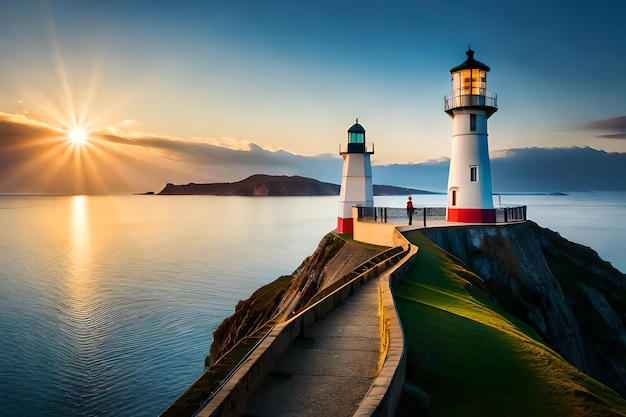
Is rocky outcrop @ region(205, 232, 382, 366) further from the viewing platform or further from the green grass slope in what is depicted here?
the green grass slope

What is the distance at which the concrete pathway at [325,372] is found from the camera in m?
6.95

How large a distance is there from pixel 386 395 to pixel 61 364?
27056mm

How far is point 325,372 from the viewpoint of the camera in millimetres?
8227

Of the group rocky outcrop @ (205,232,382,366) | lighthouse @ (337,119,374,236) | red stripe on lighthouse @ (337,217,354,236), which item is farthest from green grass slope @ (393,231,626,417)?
lighthouse @ (337,119,374,236)

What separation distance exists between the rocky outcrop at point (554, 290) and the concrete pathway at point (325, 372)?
15768 millimetres

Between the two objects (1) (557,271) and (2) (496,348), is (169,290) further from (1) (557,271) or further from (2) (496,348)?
(2) (496,348)

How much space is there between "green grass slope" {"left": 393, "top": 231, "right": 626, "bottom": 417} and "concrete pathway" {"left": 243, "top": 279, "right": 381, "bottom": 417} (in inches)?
30.4

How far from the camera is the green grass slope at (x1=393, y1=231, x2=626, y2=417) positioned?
288 inches

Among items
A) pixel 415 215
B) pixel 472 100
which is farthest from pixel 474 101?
pixel 415 215

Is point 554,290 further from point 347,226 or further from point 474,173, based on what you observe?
point 347,226

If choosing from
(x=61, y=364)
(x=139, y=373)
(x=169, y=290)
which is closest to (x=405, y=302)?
(x=139, y=373)

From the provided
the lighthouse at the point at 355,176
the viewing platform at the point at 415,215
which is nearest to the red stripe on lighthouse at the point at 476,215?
the viewing platform at the point at 415,215

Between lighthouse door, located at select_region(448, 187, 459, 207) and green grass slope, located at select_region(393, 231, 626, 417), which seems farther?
lighthouse door, located at select_region(448, 187, 459, 207)

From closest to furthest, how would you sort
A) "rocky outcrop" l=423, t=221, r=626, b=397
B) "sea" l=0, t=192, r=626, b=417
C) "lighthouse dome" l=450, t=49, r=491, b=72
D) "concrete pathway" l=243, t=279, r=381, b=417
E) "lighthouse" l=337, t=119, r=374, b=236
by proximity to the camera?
"concrete pathway" l=243, t=279, r=381, b=417
"sea" l=0, t=192, r=626, b=417
"rocky outcrop" l=423, t=221, r=626, b=397
"lighthouse dome" l=450, t=49, r=491, b=72
"lighthouse" l=337, t=119, r=374, b=236
